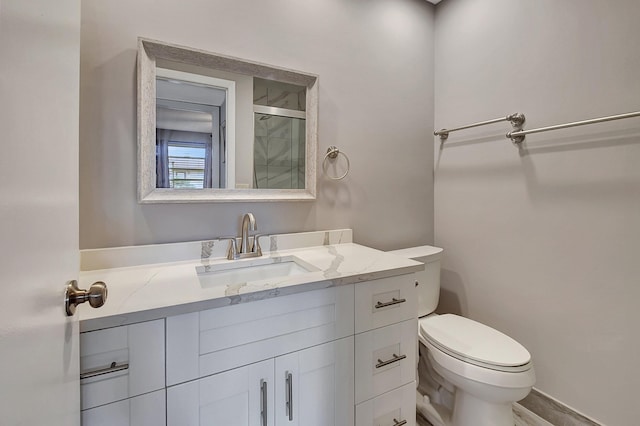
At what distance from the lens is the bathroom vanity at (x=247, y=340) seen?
2.43ft

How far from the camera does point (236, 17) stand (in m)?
1.33

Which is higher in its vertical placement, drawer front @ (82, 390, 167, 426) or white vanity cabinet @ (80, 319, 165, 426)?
white vanity cabinet @ (80, 319, 165, 426)

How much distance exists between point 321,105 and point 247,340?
1213 millimetres

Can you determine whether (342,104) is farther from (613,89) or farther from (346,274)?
(613,89)

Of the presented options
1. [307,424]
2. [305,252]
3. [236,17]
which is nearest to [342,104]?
[236,17]

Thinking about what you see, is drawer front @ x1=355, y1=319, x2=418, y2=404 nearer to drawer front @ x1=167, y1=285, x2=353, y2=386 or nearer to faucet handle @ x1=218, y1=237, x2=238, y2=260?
drawer front @ x1=167, y1=285, x2=353, y2=386

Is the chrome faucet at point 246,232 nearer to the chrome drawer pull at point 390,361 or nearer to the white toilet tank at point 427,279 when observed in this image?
the chrome drawer pull at point 390,361

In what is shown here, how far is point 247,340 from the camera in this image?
34.5 inches

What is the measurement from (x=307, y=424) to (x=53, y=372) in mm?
789

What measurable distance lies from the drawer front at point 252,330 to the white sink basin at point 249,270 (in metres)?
0.19

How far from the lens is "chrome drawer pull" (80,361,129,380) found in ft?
2.31

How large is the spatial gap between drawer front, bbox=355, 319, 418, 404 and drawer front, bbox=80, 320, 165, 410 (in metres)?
0.65

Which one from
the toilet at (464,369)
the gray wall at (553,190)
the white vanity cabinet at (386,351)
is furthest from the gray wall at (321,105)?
the white vanity cabinet at (386,351)

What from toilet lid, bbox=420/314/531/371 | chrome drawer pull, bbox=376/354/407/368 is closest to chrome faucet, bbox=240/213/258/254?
chrome drawer pull, bbox=376/354/407/368
